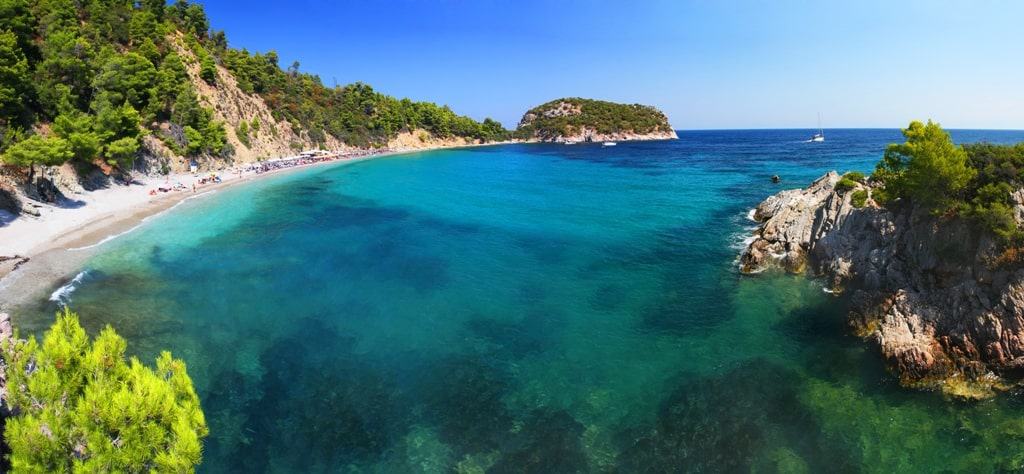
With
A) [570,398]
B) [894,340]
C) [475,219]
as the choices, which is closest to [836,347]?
[894,340]

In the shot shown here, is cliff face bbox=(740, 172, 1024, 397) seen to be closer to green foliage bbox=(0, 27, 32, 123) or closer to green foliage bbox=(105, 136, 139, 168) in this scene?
green foliage bbox=(105, 136, 139, 168)

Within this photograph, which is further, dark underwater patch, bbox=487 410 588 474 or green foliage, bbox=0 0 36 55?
green foliage, bbox=0 0 36 55

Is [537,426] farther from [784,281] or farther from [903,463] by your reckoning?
[784,281]

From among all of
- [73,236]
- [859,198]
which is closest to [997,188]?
[859,198]

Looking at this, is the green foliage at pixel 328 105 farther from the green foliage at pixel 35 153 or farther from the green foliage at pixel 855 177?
the green foliage at pixel 855 177

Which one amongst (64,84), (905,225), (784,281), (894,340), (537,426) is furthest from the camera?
(64,84)

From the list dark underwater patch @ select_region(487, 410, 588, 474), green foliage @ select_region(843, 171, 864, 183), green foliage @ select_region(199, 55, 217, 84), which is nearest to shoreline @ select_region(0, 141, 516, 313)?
dark underwater patch @ select_region(487, 410, 588, 474)

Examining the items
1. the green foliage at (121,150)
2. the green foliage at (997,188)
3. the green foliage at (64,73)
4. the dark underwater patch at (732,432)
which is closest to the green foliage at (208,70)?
the green foliage at (64,73)
